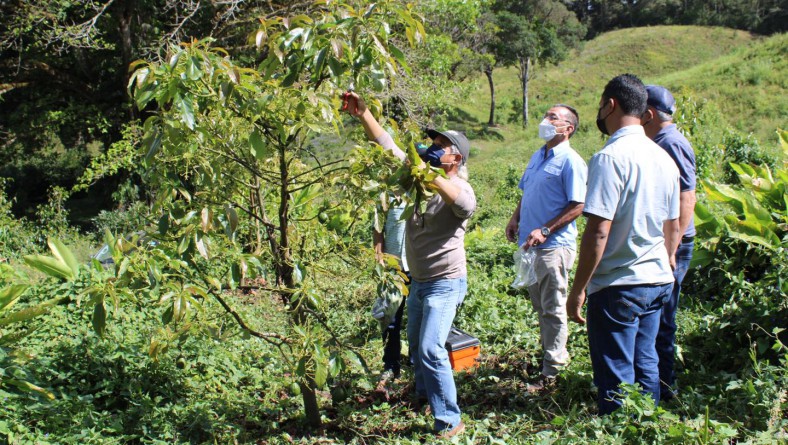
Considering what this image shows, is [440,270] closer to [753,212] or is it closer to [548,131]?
[548,131]

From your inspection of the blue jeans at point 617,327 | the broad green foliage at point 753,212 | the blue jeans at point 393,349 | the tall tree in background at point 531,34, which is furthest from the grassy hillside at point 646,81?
the blue jeans at point 617,327

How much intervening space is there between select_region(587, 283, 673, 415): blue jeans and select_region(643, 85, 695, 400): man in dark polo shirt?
62cm

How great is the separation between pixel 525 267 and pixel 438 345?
0.98 meters

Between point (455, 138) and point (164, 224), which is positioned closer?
point (164, 224)

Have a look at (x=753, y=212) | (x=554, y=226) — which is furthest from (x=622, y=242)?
(x=753, y=212)

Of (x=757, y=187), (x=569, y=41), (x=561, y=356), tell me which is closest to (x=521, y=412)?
(x=561, y=356)

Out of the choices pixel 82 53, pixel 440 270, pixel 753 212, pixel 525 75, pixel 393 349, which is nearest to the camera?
pixel 440 270

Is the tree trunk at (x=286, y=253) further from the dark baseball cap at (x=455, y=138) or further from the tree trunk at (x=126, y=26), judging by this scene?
the tree trunk at (x=126, y=26)

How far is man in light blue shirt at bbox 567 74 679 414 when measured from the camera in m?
2.76

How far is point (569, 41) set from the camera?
41.3 m

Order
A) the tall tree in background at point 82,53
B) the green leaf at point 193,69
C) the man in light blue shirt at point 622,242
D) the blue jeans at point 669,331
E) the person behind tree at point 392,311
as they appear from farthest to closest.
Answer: the tall tree in background at point 82,53 → the person behind tree at point 392,311 → the blue jeans at point 669,331 → the man in light blue shirt at point 622,242 → the green leaf at point 193,69

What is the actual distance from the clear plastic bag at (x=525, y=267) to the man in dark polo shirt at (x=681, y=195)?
0.84m

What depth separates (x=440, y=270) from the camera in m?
3.38

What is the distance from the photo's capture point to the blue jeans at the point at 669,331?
3.49 m
